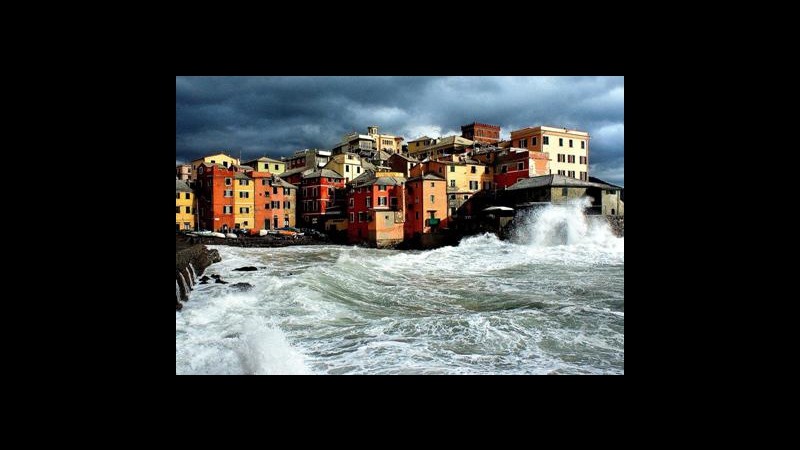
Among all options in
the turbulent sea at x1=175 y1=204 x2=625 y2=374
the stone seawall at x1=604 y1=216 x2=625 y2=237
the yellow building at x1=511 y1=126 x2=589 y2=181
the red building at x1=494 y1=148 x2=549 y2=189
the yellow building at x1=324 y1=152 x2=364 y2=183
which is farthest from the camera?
the yellow building at x1=324 y1=152 x2=364 y2=183

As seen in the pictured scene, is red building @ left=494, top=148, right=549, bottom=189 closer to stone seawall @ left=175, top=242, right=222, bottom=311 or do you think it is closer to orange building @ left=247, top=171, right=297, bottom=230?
orange building @ left=247, top=171, right=297, bottom=230

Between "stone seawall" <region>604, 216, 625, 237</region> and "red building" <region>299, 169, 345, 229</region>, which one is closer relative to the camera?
"stone seawall" <region>604, 216, 625, 237</region>

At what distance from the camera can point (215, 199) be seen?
3234 cm

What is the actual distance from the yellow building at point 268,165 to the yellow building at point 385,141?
12.8 m

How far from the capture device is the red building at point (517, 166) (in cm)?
3056

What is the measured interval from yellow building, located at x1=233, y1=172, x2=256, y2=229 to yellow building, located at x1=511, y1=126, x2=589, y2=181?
22.9 m

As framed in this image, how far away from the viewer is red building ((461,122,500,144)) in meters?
44.4

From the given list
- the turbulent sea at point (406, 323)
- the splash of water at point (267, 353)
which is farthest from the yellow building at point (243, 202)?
the splash of water at point (267, 353)

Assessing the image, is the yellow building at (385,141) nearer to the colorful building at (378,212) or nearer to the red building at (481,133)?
the red building at (481,133)

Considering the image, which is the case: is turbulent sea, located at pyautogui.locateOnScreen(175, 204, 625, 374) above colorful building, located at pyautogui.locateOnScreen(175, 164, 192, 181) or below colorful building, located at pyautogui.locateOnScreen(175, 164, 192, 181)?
below

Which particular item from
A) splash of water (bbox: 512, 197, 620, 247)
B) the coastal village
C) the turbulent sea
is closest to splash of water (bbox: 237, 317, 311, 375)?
the turbulent sea

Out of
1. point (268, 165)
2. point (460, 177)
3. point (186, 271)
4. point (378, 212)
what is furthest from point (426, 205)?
point (268, 165)
